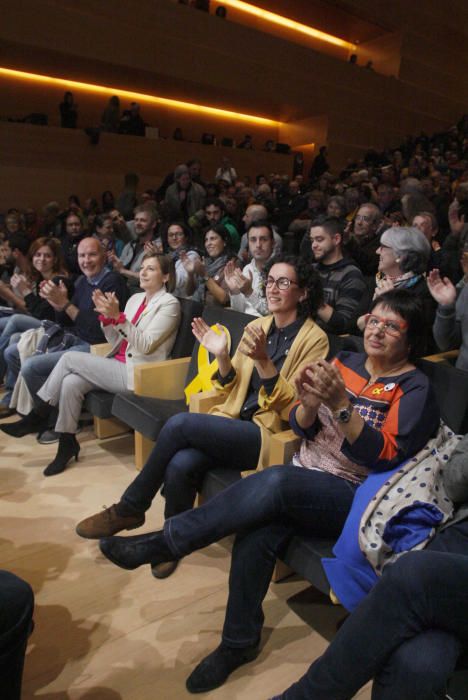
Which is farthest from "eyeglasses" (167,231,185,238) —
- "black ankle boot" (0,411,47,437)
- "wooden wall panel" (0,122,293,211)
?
"wooden wall panel" (0,122,293,211)

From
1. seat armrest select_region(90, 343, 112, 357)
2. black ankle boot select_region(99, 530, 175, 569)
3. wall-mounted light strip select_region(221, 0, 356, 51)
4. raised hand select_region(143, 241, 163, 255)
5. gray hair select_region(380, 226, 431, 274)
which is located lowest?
black ankle boot select_region(99, 530, 175, 569)

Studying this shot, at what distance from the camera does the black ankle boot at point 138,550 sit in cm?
141

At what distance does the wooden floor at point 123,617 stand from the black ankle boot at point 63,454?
173 mm

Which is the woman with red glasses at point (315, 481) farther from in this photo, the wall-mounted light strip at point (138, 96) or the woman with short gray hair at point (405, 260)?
the wall-mounted light strip at point (138, 96)

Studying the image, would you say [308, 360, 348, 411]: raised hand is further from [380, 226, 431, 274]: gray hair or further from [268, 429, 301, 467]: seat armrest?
[380, 226, 431, 274]: gray hair

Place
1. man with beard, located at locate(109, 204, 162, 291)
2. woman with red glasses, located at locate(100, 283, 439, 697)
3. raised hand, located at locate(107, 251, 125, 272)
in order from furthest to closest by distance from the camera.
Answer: man with beard, located at locate(109, 204, 162, 291), raised hand, located at locate(107, 251, 125, 272), woman with red glasses, located at locate(100, 283, 439, 697)

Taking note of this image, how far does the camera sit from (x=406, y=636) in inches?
38.4

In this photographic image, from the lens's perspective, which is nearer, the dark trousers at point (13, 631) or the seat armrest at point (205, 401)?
the dark trousers at point (13, 631)

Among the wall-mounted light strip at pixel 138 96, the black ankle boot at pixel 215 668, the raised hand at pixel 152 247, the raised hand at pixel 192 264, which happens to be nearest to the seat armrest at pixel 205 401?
the black ankle boot at pixel 215 668

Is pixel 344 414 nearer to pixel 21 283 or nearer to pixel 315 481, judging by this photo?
pixel 315 481

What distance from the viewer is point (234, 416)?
1.80 metres

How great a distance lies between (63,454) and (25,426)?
0.38 metres

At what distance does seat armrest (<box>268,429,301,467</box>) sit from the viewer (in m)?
1.56

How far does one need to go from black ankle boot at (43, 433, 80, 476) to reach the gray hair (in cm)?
153
